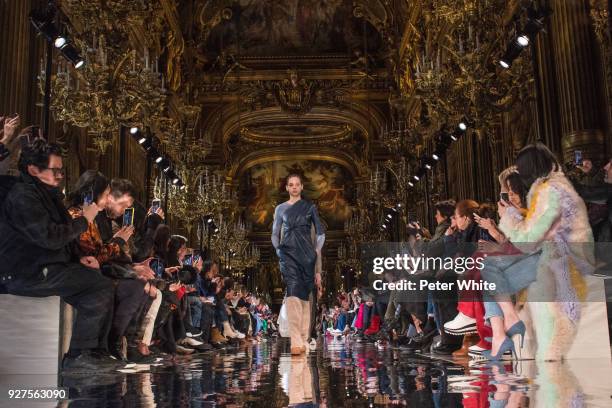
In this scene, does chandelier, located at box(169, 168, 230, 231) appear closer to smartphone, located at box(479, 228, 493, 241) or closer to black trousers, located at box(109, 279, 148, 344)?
black trousers, located at box(109, 279, 148, 344)

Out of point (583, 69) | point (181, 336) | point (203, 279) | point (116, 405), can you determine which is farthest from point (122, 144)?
point (116, 405)

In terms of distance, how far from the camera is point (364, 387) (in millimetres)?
2408

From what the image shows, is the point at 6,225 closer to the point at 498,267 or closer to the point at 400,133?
the point at 498,267

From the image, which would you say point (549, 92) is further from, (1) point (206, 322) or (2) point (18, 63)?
(2) point (18, 63)

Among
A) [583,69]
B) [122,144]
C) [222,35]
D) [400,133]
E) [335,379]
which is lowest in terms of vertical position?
[335,379]

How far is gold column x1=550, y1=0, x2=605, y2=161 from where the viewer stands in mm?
8008

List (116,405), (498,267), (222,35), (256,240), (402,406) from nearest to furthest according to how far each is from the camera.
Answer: (402,406), (116,405), (498,267), (222,35), (256,240)

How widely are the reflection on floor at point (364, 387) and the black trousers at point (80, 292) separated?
0.34 m

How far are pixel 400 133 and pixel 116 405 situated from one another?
13.2 meters

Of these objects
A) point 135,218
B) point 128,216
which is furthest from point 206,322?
point 128,216

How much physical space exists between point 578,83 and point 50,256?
7294 mm

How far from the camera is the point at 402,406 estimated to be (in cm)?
181

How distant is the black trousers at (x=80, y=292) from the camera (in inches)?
119

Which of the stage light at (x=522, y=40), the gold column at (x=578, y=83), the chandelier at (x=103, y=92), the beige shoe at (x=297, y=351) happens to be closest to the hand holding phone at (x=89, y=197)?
the beige shoe at (x=297, y=351)
